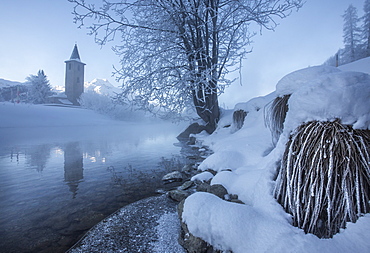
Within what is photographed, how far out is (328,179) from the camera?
1.25 metres

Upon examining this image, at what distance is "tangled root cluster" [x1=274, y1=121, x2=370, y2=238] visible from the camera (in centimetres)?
118

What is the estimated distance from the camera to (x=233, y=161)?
3164 mm

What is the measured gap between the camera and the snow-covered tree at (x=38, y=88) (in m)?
38.4

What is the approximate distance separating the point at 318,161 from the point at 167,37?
661 centimetres

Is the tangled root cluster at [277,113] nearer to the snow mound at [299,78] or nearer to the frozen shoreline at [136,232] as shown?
the snow mound at [299,78]

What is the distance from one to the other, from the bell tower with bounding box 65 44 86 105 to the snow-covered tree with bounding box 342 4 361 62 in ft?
186

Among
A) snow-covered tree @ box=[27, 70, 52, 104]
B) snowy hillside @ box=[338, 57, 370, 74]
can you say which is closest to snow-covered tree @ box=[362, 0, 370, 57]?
snowy hillside @ box=[338, 57, 370, 74]

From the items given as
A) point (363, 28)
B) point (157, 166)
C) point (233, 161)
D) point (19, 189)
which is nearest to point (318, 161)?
point (233, 161)

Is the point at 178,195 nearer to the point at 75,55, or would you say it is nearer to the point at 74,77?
the point at 74,77

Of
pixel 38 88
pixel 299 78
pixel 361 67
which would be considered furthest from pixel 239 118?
pixel 38 88

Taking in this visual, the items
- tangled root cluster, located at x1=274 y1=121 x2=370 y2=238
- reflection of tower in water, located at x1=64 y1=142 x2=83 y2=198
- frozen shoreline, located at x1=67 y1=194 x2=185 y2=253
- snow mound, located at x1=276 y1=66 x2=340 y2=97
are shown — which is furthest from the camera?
reflection of tower in water, located at x1=64 y1=142 x2=83 y2=198

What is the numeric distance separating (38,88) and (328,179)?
50.7 metres

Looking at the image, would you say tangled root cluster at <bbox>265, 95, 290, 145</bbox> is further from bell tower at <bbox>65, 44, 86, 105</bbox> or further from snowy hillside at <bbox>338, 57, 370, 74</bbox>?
bell tower at <bbox>65, 44, 86, 105</bbox>

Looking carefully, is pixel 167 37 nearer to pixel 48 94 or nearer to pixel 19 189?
pixel 19 189
